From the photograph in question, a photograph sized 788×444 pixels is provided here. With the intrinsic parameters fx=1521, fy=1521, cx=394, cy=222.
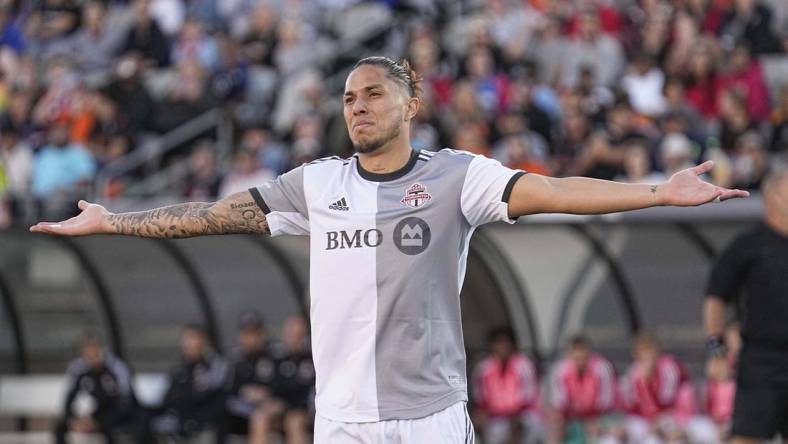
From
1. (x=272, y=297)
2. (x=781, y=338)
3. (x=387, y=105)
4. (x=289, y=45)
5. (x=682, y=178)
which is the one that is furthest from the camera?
(x=289, y=45)

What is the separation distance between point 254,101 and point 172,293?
3.25m

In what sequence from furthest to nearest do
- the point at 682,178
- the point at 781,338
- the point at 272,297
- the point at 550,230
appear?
1. the point at 272,297
2. the point at 550,230
3. the point at 781,338
4. the point at 682,178

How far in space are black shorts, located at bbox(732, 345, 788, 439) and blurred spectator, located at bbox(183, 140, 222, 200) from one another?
7989 mm

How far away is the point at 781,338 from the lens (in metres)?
8.45

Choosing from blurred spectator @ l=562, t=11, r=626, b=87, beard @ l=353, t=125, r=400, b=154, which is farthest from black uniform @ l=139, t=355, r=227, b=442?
beard @ l=353, t=125, r=400, b=154

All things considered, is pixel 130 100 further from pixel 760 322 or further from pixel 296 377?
pixel 760 322

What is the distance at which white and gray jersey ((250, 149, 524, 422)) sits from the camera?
554 cm

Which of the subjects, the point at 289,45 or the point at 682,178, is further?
the point at 289,45

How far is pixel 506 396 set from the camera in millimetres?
14102

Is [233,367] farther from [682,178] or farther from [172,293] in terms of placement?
[682,178]

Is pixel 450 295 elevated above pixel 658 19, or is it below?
below

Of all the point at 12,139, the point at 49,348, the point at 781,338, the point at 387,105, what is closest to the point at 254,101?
the point at 12,139

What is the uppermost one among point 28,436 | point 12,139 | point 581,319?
point 12,139

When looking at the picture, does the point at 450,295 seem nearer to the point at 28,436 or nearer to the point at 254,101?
the point at 28,436
